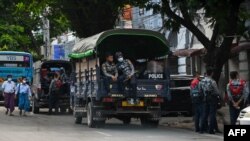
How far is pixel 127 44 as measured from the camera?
2098cm

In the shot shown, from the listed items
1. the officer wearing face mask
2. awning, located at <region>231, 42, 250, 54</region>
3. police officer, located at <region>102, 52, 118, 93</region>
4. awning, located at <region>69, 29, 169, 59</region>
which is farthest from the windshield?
the officer wearing face mask

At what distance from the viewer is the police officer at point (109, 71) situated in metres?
18.6

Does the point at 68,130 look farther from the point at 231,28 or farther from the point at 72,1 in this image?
the point at 72,1

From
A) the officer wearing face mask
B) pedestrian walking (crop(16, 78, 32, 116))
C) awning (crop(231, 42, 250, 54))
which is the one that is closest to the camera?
the officer wearing face mask

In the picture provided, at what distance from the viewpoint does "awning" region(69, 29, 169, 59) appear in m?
19.3

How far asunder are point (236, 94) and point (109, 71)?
4.14 meters

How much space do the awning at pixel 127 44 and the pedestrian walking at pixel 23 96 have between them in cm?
554

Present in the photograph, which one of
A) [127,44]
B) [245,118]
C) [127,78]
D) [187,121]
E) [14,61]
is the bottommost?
[187,121]

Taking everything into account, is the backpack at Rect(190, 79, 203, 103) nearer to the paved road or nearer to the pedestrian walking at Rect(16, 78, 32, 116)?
the paved road

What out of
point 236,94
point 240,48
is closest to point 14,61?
point 240,48

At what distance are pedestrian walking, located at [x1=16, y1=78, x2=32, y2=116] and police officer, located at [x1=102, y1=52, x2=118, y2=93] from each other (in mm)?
8603

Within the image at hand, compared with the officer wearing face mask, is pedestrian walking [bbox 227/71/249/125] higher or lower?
lower

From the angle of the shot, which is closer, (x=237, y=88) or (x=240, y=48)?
(x=237, y=88)

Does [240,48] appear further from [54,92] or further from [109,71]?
[109,71]
